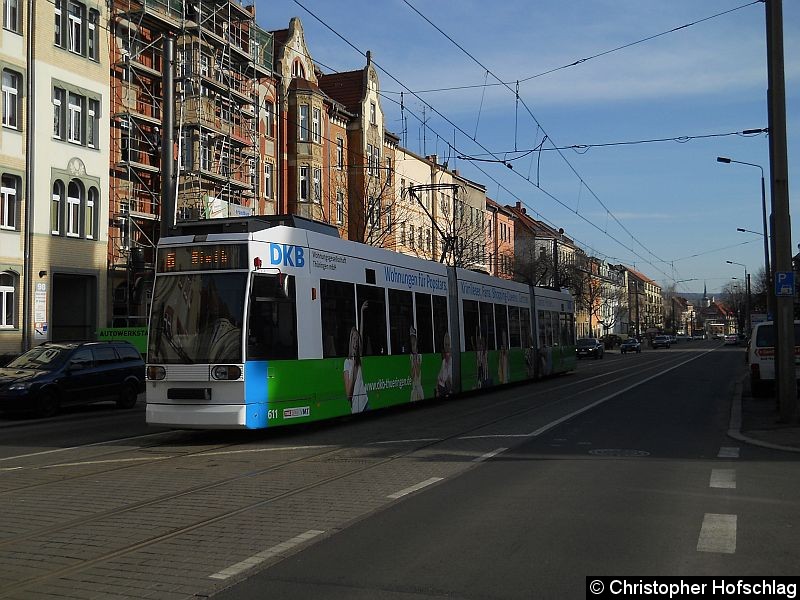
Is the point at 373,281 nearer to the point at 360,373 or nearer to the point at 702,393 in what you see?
the point at 360,373

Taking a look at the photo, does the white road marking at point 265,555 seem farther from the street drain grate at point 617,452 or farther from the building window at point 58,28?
the building window at point 58,28

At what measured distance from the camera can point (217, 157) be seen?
40344 millimetres

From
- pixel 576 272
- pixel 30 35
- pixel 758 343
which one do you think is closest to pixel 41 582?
pixel 758 343

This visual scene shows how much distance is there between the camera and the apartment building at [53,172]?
29516 mm

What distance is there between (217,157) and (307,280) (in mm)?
27507

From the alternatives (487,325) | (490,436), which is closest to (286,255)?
(490,436)

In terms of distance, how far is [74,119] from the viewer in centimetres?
3228

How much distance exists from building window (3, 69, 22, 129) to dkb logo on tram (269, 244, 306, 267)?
19368mm

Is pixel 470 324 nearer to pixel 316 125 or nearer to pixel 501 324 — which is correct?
pixel 501 324

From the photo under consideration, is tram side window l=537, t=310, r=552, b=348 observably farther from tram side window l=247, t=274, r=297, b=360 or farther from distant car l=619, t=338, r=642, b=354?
distant car l=619, t=338, r=642, b=354

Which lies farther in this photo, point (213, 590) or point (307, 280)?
point (307, 280)

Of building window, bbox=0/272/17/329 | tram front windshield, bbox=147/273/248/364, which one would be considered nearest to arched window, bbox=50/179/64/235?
building window, bbox=0/272/17/329

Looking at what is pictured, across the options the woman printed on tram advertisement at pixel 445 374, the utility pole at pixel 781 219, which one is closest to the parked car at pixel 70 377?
the woman printed on tram advertisement at pixel 445 374

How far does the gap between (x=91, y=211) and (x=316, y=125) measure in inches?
675
